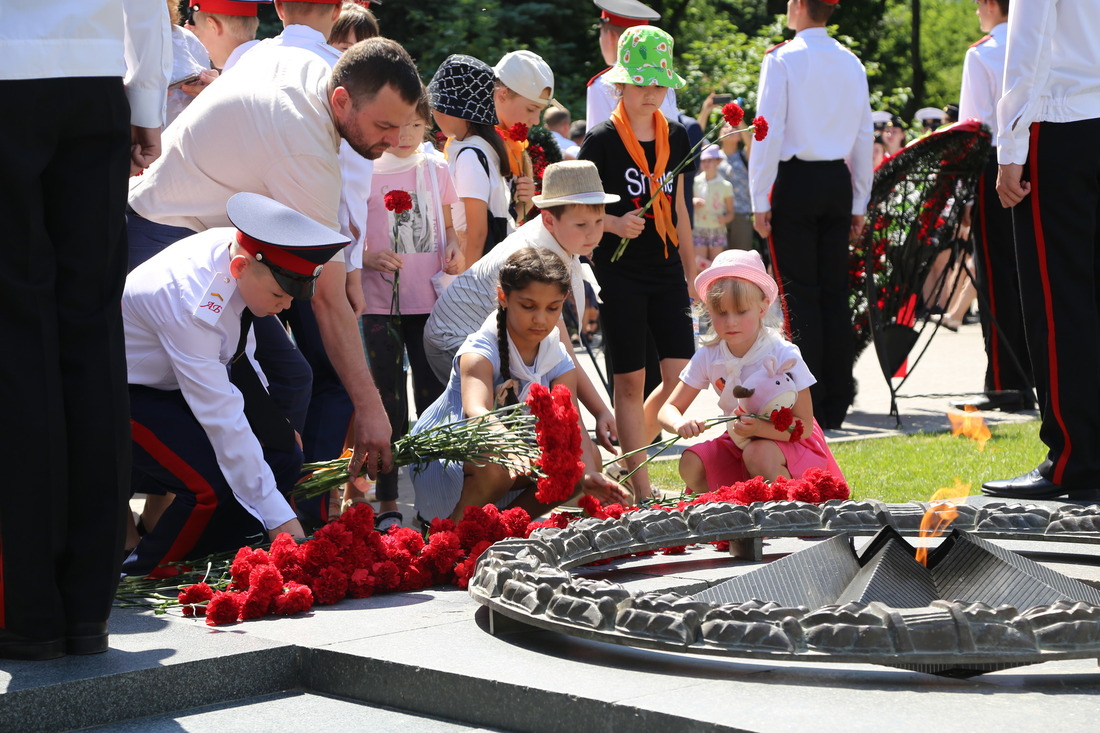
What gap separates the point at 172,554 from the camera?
4.55 metres

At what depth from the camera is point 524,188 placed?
25.1 ft

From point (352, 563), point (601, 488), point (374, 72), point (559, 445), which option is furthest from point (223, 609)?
point (374, 72)

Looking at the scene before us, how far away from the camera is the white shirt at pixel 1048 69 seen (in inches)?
219

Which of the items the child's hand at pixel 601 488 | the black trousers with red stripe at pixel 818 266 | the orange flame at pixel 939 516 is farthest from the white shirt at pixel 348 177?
the black trousers with red stripe at pixel 818 266

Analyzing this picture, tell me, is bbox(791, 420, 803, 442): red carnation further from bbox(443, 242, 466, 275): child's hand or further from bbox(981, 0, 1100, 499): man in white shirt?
bbox(443, 242, 466, 275): child's hand

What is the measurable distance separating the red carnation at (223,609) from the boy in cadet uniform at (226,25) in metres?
3.01

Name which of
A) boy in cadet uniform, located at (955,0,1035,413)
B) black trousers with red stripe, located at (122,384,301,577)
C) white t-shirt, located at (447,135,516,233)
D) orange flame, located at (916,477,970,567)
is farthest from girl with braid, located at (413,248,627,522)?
boy in cadet uniform, located at (955,0,1035,413)

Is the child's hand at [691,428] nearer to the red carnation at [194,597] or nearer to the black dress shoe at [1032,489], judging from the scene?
the black dress shoe at [1032,489]

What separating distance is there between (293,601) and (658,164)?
3684mm

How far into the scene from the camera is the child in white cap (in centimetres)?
561

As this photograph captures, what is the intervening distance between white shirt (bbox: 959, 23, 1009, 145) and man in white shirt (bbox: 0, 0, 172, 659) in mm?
6354

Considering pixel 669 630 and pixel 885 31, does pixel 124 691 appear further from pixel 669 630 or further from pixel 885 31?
pixel 885 31

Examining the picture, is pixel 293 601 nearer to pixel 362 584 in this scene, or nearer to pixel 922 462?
pixel 362 584

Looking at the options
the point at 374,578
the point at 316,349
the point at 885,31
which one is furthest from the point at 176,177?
the point at 885,31
